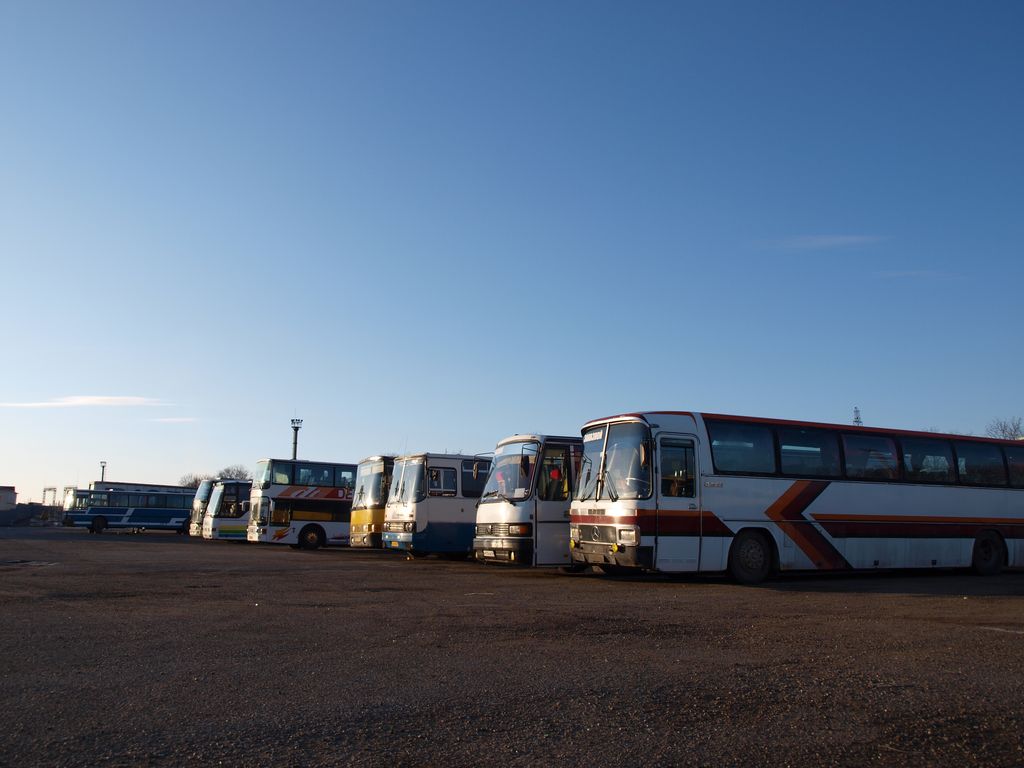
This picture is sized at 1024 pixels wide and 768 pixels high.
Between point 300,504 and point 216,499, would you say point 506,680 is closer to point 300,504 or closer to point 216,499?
point 300,504

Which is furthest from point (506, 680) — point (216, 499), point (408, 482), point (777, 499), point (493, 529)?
point (216, 499)

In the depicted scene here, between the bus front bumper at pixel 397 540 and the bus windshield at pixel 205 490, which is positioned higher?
the bus windshield at pixel 205 490

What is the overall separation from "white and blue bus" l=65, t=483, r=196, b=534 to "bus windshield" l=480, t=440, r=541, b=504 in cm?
4460

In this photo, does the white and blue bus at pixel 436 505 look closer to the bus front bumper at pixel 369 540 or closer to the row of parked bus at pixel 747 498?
the bus front bumper at pixel 369 540

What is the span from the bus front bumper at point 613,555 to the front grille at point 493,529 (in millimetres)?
1958

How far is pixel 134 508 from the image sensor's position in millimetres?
57375

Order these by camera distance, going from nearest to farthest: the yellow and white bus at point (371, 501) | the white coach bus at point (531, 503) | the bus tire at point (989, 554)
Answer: the white coach bus at point (531, 503)
the bus tire at point (989, 554)
the yellow and white bus at point (371, 501)

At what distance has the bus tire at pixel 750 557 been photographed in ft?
51.8

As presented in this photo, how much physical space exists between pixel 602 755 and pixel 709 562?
1128 cm

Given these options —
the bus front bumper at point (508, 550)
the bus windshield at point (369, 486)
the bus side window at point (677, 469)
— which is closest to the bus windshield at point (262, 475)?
the bus windshield at point (369, 486)

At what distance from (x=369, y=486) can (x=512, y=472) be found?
1092 centimetres

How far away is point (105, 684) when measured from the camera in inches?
249

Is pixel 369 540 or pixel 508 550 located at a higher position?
pixel 508 550

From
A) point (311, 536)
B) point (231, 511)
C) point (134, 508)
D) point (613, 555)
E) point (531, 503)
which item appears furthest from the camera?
point (134, 508)
